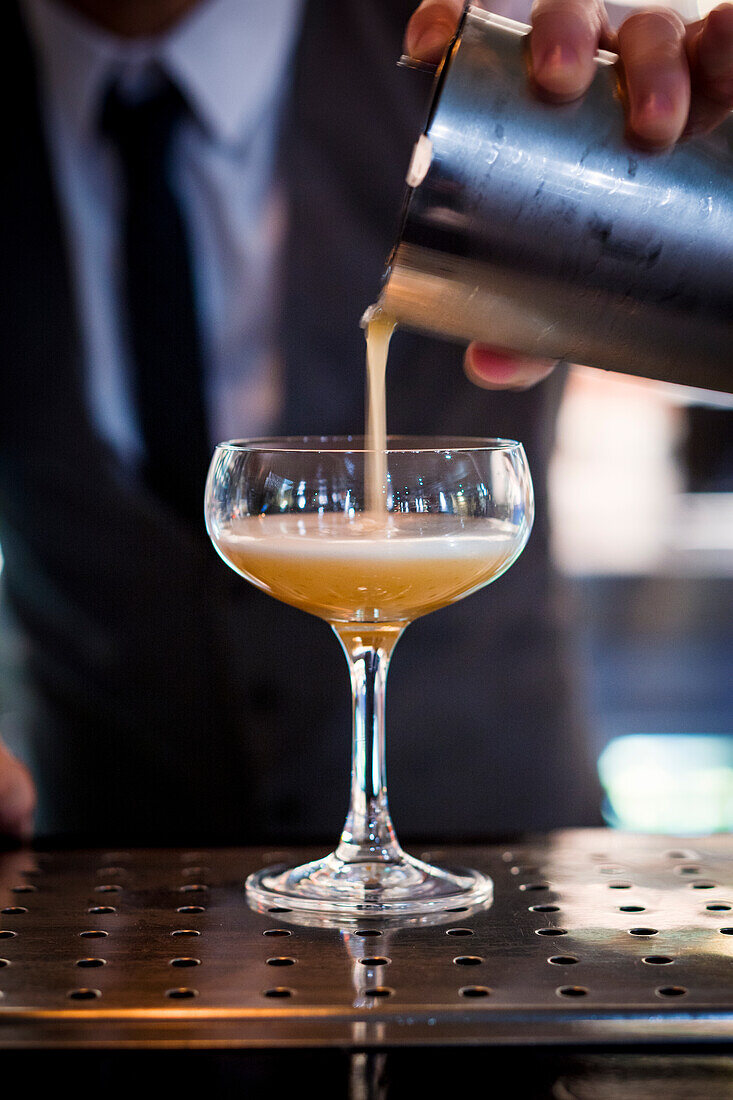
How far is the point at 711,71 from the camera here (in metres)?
0.79

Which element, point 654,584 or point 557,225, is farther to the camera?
point 654,584

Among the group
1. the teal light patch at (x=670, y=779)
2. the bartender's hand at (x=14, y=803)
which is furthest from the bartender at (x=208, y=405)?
the teal light patch at (x=670, y=779)

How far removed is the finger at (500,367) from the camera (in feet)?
3.40

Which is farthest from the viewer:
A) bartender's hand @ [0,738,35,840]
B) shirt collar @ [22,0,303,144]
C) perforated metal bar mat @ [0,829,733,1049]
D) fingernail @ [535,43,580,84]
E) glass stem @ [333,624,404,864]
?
shirt collar @ [22,0,303,144]

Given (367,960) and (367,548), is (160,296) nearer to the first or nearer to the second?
(367,548)

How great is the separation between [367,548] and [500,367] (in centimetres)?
30

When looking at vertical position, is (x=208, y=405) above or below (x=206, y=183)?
below

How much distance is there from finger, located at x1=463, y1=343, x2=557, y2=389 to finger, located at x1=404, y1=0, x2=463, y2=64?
0.23m

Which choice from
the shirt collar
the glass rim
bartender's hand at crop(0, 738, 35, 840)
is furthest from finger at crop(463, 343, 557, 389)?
the shirt collar

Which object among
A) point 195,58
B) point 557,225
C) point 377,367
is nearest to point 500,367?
point 377,367

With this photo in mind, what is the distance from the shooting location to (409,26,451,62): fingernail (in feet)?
3.07

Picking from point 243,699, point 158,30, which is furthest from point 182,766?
point 158,30

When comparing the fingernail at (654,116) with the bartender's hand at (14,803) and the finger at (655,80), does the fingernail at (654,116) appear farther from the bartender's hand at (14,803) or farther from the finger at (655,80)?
the bartender's hand at (14,803)

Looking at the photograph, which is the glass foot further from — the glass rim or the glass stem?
the glass rim
